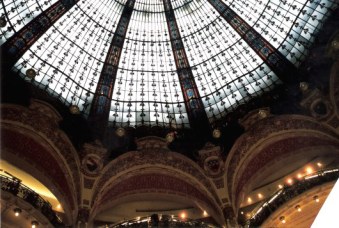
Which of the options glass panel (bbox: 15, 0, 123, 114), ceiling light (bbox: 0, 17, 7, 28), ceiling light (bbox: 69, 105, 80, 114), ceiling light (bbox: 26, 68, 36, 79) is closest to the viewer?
ceiling light (bbox: 0, 17, 7, 28)

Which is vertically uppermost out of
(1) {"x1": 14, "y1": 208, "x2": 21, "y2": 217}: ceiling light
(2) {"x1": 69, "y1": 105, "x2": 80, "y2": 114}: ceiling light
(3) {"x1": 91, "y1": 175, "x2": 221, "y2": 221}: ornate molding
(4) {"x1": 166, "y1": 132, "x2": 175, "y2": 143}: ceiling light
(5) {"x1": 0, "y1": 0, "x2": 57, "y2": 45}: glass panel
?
(5) {"x1": 0, "y1": 0, "x2": 57, "y2": 45}: glass panel

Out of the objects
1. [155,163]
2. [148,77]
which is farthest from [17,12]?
[155,163]

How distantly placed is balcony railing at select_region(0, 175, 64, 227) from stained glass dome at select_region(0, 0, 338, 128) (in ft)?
15.5

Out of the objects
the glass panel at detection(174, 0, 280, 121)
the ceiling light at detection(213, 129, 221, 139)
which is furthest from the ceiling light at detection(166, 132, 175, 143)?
the glass panel at detection(174, 0, 280, 121)

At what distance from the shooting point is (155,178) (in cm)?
1808

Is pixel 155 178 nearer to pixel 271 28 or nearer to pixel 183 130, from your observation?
pixel 183 130

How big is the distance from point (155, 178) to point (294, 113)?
668cm

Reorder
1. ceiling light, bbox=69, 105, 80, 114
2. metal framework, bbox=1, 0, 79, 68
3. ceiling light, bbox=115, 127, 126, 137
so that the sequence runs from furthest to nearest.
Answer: ceiling light, bbox=115, 127, 126, 137 → ceiling light, bbox=69, 105, 80, 114 → metal framework, bbox=1, 0, 79, 68

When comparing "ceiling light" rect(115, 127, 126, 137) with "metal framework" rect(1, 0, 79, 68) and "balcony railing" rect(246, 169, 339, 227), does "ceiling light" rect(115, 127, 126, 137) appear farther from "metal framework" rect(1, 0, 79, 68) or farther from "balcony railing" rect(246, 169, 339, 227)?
"balcony railing" rect(246, 169, 339, 227)

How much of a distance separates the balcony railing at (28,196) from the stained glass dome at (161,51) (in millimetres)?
4725

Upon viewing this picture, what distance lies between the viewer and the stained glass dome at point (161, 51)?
18.3 m

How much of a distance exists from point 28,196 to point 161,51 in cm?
966

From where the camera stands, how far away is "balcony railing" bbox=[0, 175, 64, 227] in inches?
551

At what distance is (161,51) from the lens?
20406 millimetres
